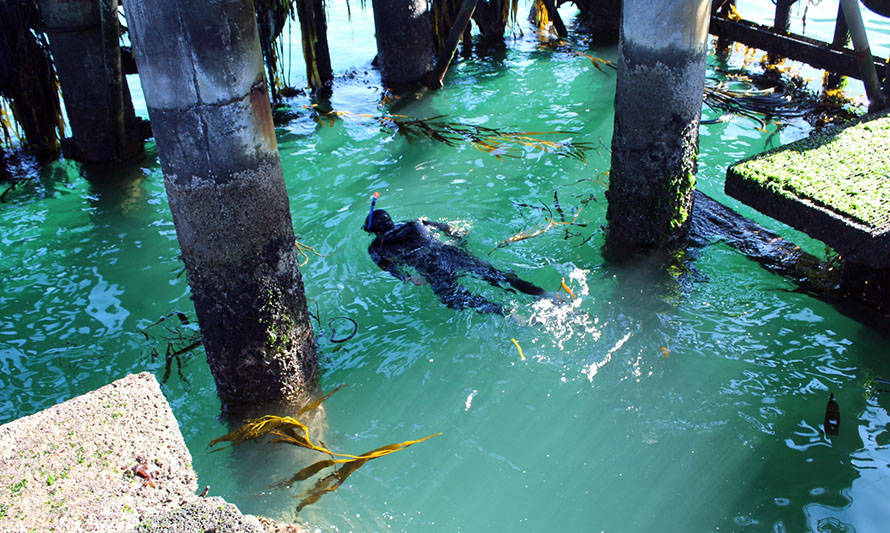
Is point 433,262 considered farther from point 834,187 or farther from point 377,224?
point 834,187

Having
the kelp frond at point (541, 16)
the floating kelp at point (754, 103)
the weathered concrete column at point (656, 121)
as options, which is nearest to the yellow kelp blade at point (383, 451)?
the weathered concrete column at point (656, 121)

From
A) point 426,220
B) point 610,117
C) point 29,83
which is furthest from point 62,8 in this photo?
point 610,117

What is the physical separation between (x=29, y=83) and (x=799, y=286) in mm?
8356

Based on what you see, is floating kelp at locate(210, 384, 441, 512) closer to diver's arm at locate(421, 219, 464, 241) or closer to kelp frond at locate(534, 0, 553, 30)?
diver's arm at locate(421, 219, 464, 241)

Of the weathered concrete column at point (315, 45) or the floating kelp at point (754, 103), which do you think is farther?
the weathered concrete column at point (315, 45)

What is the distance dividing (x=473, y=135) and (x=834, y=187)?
4.62 m

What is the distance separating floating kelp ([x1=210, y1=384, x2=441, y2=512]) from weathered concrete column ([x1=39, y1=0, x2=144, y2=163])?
4982mm

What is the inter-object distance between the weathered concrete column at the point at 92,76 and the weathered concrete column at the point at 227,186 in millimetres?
4433

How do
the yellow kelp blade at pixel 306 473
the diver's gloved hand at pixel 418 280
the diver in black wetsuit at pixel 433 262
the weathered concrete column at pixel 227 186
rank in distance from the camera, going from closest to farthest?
1. the weathered concrete column at pixel 227 186
2. the yellow kelp blade at pixel 306 473
3. the diver in black wetsuit at pixel 433 262
4. the diver's gloved hand at pixel 418 280

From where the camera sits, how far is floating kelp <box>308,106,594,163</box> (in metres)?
8.02

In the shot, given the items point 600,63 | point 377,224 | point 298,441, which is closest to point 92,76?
point 377,224

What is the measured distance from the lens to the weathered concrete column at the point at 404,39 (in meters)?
9.34

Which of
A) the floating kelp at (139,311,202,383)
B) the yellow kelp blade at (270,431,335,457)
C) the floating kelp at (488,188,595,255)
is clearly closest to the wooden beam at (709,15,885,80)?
the floating kelp at (488,188,595,255)

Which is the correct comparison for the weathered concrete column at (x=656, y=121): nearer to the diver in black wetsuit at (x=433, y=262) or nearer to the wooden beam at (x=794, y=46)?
the diver in black wetsuit at (x=433, y=262)
